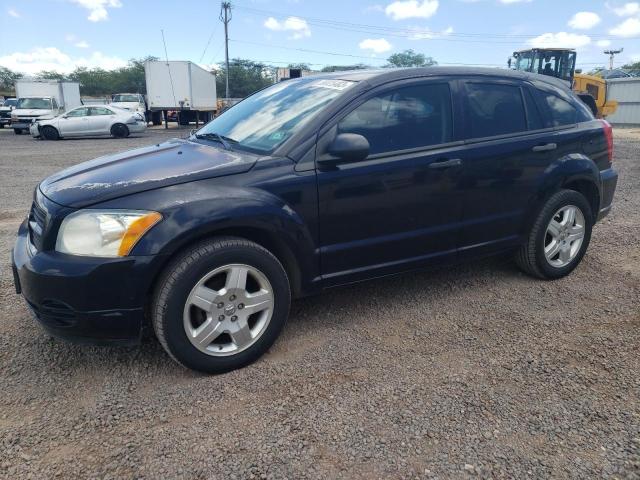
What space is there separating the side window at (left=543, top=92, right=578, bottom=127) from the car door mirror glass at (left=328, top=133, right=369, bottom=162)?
6.47 ft

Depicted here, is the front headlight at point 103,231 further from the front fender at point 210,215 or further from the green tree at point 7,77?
the green tree at point 7,77

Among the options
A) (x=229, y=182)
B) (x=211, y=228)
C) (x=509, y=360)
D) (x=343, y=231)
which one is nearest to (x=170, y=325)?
(x=211, y=228)

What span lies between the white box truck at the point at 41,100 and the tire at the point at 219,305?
951 inches

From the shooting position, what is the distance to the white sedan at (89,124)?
65.7 feet

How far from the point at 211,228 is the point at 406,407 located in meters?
1.38

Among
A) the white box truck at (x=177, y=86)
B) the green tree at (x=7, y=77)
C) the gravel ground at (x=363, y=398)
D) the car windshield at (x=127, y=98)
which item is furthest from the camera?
the green tree at (x=7, y=77)

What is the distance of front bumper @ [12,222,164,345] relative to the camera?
256cm

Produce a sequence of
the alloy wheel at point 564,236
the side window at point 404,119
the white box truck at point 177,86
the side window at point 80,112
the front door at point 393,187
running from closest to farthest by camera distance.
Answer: the front door at point 393,187 < the side window at point 404,119 < the alloy wheel at point 564,236 < the side window at point 80,112 < the white box truck at point 177,86

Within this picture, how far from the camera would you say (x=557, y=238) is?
4238mm

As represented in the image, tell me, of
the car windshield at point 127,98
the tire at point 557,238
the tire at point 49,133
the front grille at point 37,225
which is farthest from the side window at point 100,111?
the tire at point 557,238

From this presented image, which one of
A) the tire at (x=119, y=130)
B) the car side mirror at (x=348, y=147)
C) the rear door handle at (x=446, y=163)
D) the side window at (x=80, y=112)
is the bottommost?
the tire at (x=119, y=130)

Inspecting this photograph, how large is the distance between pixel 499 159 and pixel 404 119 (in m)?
0.82

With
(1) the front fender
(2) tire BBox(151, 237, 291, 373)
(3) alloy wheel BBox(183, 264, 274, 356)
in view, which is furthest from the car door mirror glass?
(3) alloy wheel BBox(183, 264, 274, 356)

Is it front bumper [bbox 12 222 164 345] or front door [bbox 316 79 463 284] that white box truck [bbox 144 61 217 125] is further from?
front bumper [bbox 12 222 164 345]
